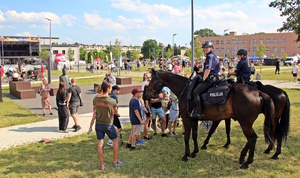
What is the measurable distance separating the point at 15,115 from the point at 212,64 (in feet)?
32.5

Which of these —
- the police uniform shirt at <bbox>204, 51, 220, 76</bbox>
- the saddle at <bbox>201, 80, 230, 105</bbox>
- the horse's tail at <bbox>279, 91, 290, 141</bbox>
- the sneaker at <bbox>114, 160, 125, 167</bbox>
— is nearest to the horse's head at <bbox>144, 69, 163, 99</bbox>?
the saddle at <bbox>201, 80, 230, 105</bbox>

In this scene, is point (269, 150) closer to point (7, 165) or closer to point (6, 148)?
point (7, 165)

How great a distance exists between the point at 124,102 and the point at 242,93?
1009cm

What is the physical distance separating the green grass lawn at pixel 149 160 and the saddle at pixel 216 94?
1573 millimetres

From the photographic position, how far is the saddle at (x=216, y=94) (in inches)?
240

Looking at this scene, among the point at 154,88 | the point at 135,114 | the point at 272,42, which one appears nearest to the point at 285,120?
the point at 154,88

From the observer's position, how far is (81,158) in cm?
676

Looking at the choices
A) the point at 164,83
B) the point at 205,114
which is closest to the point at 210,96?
the point at 205,114

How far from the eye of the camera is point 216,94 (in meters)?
6.12

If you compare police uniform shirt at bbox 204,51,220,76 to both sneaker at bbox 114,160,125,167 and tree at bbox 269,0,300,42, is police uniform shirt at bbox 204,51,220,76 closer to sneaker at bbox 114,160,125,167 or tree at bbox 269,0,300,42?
sneaker at bbox 114,160,125,167

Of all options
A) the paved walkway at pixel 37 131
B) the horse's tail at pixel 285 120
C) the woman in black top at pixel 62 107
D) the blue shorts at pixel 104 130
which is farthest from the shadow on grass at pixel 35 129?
the horse's tail at pixel 285 120

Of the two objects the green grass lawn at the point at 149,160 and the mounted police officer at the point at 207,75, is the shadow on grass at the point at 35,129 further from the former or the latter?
the mounted police officer at the point at 207,75

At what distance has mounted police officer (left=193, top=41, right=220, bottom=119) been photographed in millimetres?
6246

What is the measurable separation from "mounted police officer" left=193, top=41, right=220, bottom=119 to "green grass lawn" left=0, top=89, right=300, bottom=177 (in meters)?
1.34
